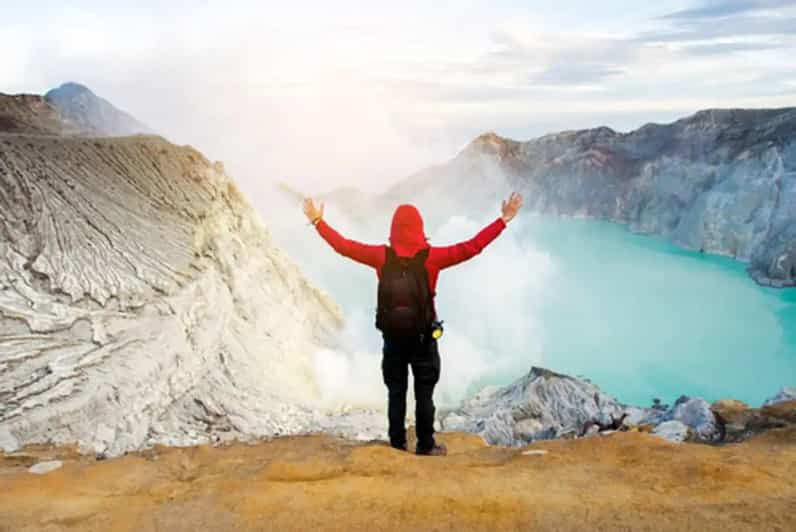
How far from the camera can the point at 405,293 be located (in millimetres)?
5625

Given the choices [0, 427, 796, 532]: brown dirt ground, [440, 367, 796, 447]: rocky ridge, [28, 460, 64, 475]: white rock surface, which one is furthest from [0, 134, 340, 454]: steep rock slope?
[0, 427, 796, 532]: brown dirt ground

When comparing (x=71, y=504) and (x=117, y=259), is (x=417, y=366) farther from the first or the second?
(x=117, y=259)

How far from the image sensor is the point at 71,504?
5191 millimetres

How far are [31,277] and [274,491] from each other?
10628 mm

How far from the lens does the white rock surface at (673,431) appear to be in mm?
7937

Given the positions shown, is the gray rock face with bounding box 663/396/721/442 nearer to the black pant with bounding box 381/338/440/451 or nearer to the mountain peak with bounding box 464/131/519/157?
the black pant with bounding box 381/338/440/451

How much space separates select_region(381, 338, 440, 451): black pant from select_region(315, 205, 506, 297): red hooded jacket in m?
0.61

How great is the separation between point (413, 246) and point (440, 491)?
202 centimetres

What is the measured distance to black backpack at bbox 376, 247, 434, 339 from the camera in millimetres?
5613

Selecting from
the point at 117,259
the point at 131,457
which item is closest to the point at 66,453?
the point at 131,457

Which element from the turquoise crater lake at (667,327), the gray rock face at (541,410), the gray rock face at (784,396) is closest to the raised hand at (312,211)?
the gray rock face at (541,410)

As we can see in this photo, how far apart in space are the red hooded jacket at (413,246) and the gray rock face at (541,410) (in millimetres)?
8071

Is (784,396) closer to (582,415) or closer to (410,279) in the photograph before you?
(582,415)

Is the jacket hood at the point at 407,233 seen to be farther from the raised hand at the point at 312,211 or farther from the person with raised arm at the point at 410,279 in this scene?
the raised hand at the point at 312,211
